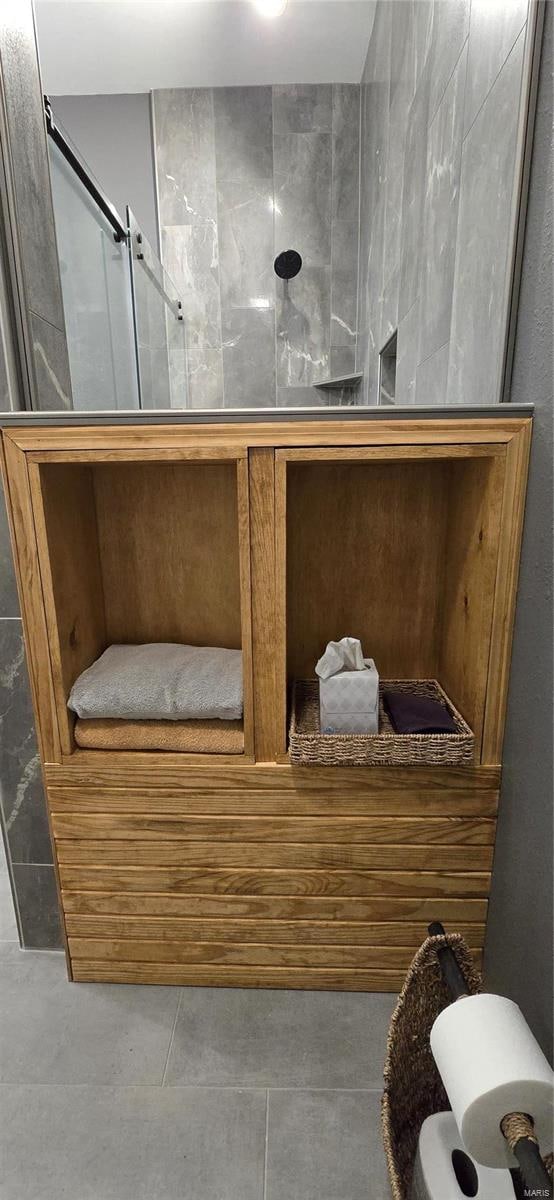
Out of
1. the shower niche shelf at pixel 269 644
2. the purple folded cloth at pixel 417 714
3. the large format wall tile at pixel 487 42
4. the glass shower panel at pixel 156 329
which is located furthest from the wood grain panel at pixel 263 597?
the glass shower panel at pixel 156 329

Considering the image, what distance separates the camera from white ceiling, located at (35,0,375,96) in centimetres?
188

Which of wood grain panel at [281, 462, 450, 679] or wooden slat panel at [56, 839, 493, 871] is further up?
wood grain panel at [281, 462, 450, 679]

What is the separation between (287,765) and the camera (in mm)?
1017

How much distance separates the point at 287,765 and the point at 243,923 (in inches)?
14.6

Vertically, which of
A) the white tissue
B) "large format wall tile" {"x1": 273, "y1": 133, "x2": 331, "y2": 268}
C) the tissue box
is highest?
"large format wall tile" {"x1": 273, "y1": 133, "x2": 331, "y2": 268}

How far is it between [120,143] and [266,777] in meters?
2.97

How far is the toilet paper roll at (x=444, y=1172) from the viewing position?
73cm

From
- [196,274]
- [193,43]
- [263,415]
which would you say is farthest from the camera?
[196,274]

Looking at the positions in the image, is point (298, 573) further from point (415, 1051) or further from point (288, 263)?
point (288, 263)

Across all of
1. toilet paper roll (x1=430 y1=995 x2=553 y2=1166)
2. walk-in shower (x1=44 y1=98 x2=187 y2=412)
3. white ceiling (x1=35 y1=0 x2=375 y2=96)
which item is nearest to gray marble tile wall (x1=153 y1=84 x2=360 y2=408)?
white ceiling (x1=35 y1=0 x2=375 y2=96)

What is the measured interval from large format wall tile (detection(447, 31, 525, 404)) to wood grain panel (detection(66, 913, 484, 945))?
1.02 meters

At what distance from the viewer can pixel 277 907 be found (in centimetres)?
110

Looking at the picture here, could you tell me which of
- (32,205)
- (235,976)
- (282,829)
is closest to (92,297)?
(32,205)

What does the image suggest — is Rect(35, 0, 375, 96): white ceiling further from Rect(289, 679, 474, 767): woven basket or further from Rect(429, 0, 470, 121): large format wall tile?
Rect(289, 679, 474, 767): woven basket
